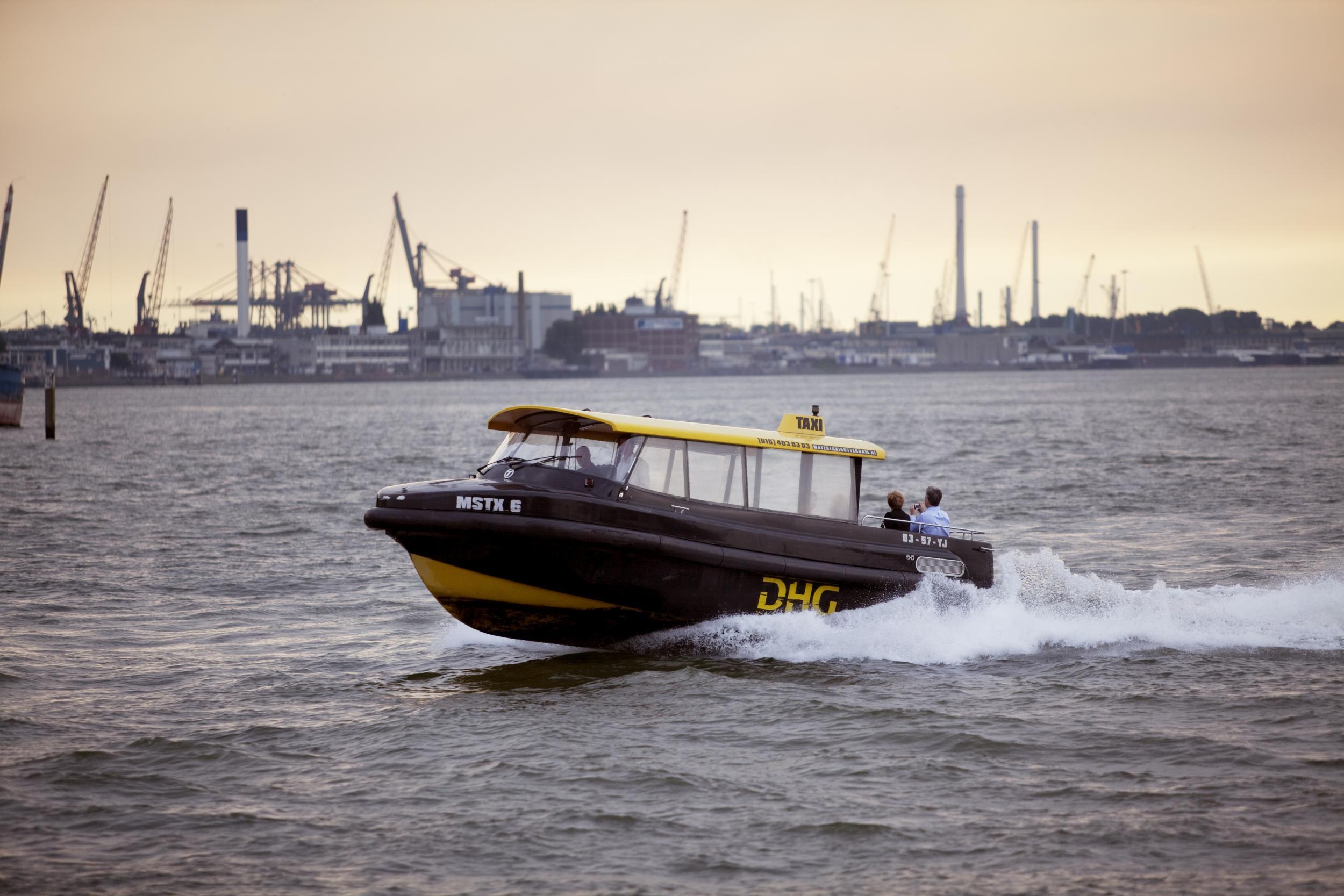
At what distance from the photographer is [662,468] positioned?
1359 cm

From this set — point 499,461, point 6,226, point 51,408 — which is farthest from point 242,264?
point 499,461

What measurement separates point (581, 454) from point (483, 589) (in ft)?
5.55

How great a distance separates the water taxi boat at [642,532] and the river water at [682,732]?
434 mm

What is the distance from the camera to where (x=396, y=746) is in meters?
10.9

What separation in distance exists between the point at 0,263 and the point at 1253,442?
160 m

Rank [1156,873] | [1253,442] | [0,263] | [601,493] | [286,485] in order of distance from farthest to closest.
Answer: [0,263], [1253,442], [286,485], [601,493], [1156,873]

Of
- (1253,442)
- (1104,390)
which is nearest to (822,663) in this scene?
(1253,442)

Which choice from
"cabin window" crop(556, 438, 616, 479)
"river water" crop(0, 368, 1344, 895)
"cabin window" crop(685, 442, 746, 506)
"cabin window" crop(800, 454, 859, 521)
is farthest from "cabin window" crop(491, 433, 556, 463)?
"cabin window" crop(800, 454, 859, 521)

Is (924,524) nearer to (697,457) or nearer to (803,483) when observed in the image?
(803,483)

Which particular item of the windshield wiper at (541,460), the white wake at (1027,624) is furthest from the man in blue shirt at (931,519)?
the windshield wiper at (541,460)

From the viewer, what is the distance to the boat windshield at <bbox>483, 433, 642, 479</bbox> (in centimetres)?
1338

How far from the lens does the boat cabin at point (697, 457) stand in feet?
44.0

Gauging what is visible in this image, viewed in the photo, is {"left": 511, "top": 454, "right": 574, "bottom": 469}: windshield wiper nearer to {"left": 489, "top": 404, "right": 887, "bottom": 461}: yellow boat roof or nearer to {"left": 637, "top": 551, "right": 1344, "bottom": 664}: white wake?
{"left": 489, "top": 404, "right": 887, "bottom": 461}: yellow boat roof

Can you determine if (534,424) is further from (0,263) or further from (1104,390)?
(0,263)
